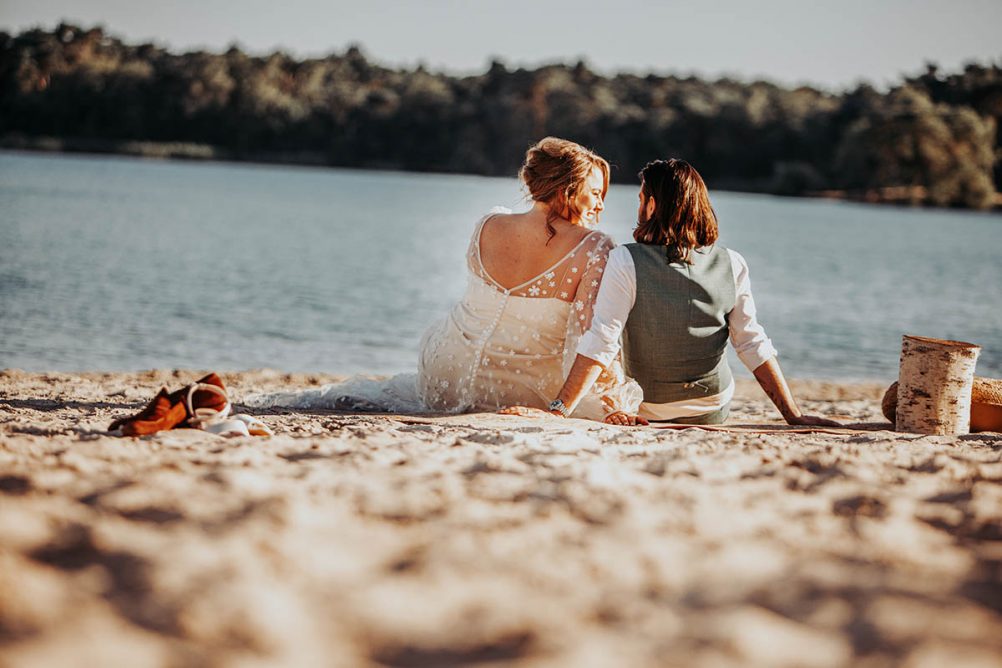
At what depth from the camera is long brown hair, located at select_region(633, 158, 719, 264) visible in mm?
4496

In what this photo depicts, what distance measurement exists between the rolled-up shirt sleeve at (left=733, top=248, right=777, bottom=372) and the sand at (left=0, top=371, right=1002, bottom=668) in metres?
1.27

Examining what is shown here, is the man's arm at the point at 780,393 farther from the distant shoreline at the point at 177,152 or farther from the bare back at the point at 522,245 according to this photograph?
the distant shoreline at the point at 177,152

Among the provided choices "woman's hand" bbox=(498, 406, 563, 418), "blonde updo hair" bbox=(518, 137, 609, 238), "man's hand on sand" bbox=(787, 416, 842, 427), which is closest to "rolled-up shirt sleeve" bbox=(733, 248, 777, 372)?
"man's hand on sand" bbox=(787, 416, 842, 427)

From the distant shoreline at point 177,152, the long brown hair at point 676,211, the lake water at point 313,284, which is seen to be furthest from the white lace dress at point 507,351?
the distant shoreline at point 177,152

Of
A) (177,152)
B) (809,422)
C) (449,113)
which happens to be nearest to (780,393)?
(809,422)

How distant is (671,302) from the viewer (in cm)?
456

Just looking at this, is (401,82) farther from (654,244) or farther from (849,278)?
(654,244)

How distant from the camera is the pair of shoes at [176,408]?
Result: 364 centimetres

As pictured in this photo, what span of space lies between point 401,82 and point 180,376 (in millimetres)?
86714

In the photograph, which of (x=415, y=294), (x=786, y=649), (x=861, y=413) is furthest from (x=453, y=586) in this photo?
(x=415, y=294)

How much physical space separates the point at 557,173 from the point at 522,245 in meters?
0.39

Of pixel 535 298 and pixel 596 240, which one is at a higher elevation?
pixel 596 240

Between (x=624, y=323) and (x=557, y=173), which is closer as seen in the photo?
(x=624, y=323)

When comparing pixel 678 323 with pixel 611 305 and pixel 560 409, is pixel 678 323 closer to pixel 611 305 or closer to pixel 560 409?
pixel 611 305
